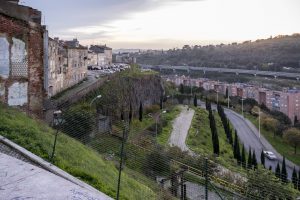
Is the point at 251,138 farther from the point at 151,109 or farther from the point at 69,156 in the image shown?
the point at 69,156

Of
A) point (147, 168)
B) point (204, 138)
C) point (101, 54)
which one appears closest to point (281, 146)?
point (204, 138)

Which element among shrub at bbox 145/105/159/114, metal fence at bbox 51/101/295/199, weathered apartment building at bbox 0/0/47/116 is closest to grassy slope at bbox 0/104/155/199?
metal fence at bbox 51/101/295/199

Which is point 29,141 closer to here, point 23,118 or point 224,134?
point 23,118

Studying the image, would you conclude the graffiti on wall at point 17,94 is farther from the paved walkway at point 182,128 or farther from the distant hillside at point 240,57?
the distant hillside at point 240,57

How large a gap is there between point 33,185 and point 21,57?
5.32m

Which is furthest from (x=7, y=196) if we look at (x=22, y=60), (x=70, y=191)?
(x=22, y=60)

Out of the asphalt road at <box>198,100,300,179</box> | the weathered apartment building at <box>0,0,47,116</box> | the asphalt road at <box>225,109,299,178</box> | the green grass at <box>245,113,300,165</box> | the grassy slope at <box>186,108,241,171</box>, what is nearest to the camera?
the weathered apartment building at <box>0,0,47,116</box>

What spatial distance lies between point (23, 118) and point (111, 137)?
341cm

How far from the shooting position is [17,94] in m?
9.44

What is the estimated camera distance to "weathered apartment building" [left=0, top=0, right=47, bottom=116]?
9023 millimetres

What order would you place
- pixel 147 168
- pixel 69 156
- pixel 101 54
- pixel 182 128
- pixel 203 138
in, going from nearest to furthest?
pixel 69 156, pixel 147 168, pixel 203 138, pixel 182 128, pixel 101 54

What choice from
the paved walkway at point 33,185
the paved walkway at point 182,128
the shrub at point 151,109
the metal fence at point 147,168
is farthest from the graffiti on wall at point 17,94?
the shrub at point 151,109

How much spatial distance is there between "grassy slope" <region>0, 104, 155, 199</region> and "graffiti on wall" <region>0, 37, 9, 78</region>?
3.75 ft

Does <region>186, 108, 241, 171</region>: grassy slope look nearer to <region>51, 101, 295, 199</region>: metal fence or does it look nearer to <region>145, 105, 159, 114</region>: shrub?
<region>145, 105, 159, 114</region>: shrub
